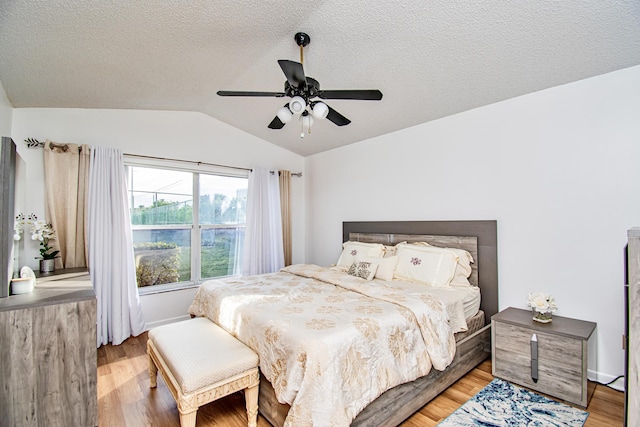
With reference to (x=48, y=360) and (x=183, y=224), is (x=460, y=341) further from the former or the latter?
(x=183, y=224)

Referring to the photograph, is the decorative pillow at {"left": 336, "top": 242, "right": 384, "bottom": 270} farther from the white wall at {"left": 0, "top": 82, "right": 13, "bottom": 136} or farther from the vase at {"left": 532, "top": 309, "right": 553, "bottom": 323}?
the white wall at {"left": 0, "top": 82, "right": 13, "bottom": 136}

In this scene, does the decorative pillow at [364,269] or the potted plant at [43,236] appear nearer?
the potted plant at [43,236]

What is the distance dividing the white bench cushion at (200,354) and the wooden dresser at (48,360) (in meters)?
0.45

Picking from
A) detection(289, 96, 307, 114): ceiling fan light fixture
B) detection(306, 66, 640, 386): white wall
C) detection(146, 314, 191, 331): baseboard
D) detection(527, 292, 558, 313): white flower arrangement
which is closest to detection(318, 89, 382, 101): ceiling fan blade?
detection(289, 96, 307, 114): ceiling fan light fixture

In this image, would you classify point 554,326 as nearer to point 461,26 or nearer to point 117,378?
point 461,26

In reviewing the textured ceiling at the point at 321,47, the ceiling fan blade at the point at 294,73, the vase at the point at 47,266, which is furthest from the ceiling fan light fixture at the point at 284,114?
the vase at the point at 47,266

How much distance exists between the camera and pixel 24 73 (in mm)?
2371

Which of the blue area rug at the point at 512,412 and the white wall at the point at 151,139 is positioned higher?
the white wall at the point at 151,139

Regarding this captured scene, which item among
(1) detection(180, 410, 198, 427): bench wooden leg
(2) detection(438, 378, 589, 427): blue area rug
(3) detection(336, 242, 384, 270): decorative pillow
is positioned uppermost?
(3) detection(336, 242, 384, 270): decorative pillow

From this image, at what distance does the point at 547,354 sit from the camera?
87.4 inches

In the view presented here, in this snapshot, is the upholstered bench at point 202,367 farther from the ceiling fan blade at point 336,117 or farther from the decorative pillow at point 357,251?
the decorative pillow at point 357,251

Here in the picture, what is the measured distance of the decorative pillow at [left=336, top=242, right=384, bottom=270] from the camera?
3584 mm

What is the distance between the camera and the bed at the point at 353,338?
157cm

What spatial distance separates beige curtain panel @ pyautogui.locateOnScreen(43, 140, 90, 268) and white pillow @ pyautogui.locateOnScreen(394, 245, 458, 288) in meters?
3.44
